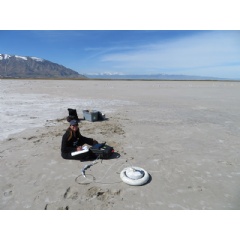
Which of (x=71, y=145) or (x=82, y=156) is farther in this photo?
(x=71, y=145)

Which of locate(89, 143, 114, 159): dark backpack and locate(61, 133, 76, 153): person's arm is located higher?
locate(61, 133, 76, 153): person's arm

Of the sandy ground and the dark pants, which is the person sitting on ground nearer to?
the dark pants

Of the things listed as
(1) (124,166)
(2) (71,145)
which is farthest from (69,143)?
(1) (124,166)

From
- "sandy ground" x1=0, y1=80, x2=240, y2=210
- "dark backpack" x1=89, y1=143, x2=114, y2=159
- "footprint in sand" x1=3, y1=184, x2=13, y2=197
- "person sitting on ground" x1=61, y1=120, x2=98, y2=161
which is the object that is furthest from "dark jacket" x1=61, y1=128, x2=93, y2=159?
"footprint in sand" x1=3, y1=184, x2=13, y2=197

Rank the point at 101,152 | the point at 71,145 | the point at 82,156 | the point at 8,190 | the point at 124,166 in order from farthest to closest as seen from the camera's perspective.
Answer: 1. the point at 71,145
2. the point at 101,152
3. the point at 82,156
4. the point at 124,166
5. the point at 8,190

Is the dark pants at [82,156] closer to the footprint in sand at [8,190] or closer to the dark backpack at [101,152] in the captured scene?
the dark backpack at [101,152]

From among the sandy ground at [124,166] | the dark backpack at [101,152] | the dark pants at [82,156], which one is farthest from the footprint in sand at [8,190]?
the dark backpack at [101,152]

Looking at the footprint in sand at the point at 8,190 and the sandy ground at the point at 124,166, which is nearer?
the sandy ground at the point at 124,166

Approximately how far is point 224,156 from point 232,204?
253cm

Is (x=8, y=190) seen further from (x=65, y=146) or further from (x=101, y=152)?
(x=101, y=152)

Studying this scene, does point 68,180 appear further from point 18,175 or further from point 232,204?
point 232,204

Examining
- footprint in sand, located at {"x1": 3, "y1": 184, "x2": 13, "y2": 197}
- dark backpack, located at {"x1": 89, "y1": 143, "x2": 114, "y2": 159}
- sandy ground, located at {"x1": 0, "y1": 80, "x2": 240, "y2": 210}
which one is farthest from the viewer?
dark backpack, located at {"x1": 89, "y1": 143, "x2": 114, "y2": 159}

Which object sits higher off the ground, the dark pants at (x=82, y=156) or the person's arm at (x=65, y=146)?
the person's arm at (x=65, y=146)
